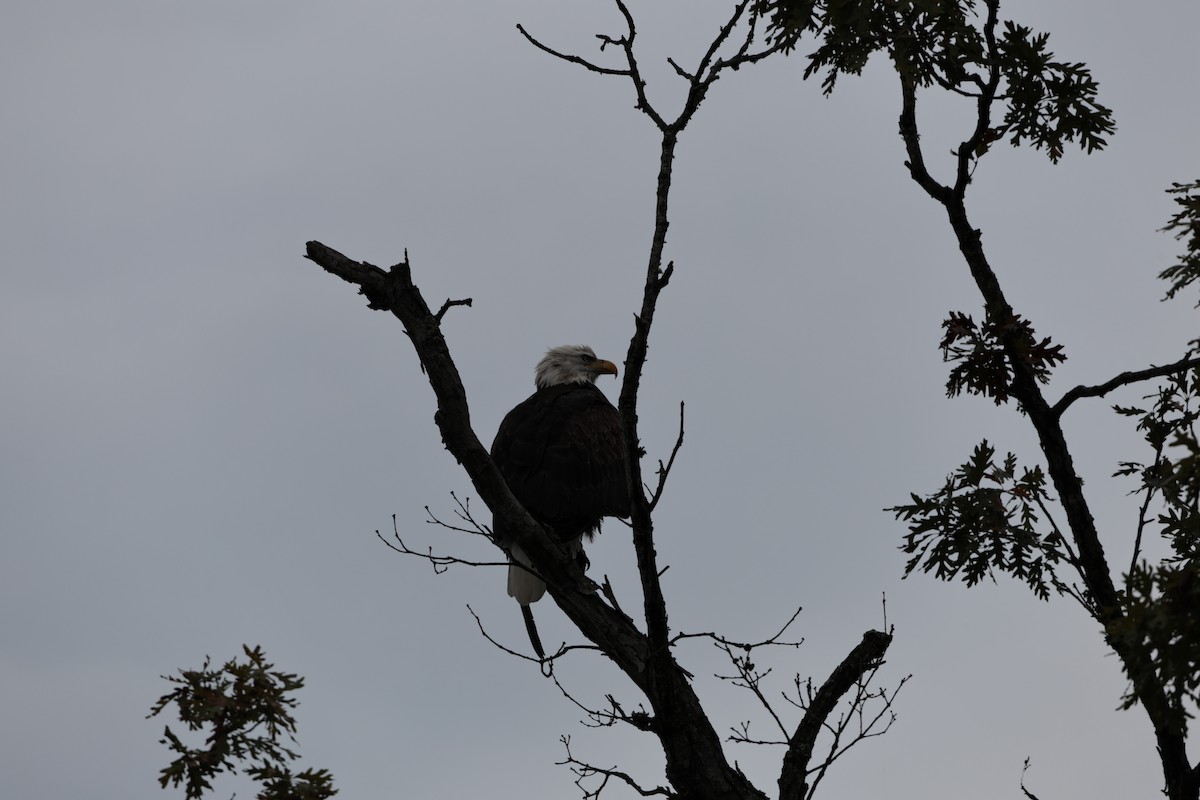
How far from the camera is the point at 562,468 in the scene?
26.0ft

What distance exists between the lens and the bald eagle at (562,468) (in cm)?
778

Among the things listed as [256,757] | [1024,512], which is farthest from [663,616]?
[256,757]

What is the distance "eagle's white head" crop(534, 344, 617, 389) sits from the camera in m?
10.3

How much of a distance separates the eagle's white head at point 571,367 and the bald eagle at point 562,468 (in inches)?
58.7

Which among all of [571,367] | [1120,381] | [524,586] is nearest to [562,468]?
[524,586]

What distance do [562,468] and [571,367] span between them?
2.51 meters

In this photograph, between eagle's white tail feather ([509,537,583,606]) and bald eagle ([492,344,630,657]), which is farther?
bald eagle ([492,344,630,657])

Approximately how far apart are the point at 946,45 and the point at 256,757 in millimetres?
4002

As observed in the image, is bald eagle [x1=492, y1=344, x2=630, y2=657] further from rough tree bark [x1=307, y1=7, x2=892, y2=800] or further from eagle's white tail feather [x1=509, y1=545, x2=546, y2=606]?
rough tree bark [x1=307, y1=7, x2=892, y2=800]

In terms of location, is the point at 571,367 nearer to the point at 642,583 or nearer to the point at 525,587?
the point at 525,587

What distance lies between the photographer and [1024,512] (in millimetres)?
5172

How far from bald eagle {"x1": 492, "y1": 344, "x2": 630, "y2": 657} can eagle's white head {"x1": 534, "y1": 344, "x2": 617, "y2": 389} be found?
149 centimetres

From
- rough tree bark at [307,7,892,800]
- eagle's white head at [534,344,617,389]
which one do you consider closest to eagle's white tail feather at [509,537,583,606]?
rough tree bark at [307,7,892,800]

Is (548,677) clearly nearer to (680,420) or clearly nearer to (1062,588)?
(680,420)
